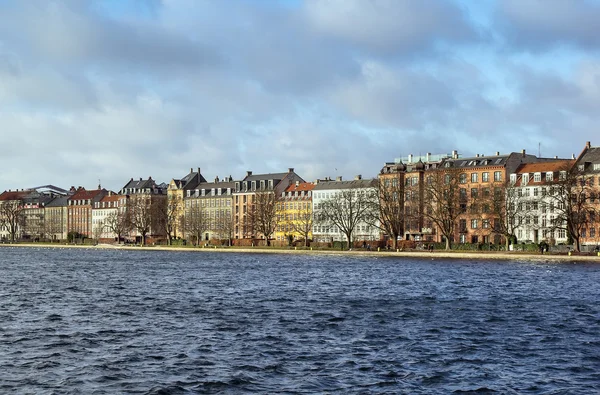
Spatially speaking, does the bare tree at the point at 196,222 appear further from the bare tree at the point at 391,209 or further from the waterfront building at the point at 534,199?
the waterfront building at the point at 534,199

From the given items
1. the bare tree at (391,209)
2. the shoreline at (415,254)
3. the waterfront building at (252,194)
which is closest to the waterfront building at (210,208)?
the waterfront building at (252,194)

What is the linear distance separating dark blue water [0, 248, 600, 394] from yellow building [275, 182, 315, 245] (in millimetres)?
104831

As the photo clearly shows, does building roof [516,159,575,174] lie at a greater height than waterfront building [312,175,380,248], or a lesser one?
greater

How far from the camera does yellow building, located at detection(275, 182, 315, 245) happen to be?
6439 inches

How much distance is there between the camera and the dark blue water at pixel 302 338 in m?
23.6

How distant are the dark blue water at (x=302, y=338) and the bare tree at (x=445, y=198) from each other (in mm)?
50208

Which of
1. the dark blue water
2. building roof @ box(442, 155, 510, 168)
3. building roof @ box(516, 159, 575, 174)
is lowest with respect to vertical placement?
the dark blue water

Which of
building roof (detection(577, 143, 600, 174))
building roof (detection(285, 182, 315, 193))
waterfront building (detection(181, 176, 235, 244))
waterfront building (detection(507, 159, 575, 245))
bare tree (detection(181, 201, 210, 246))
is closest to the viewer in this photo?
waterfront building (detection(507, 159, 575, 245))

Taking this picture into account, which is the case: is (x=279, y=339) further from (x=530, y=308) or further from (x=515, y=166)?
(x=515, y=166)

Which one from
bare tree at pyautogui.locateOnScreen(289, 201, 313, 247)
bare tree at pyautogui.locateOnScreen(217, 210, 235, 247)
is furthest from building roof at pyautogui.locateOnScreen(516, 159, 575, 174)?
bare tree at pyautogui.locateOnScreen(217, 210, 235, 247)

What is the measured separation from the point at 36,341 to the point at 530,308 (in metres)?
24.7

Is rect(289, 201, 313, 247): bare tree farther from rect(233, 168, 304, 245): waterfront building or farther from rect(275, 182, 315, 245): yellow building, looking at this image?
rect(233, 168, 304, 245): waterfront building

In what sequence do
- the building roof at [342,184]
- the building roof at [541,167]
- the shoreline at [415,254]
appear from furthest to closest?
1. the building roof at [342,184]
2. the building roof at [541,167]
3. the shoreline at [415,254]

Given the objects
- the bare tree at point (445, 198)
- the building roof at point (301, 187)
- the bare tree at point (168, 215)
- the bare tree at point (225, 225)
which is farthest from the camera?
the bare tree at point (168, 215)
